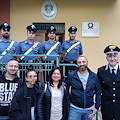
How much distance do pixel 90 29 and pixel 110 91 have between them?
4800mm

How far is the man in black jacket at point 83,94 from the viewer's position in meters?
3.03

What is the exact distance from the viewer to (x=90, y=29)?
7641 millimetres

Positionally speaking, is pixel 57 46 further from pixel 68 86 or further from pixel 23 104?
pixel 23 104

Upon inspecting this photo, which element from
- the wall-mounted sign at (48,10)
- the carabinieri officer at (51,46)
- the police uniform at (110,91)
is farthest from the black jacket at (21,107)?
the wall-mounted sign at (48,10)

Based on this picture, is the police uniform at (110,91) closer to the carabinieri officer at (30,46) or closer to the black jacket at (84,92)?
the black jacket at (84,92)

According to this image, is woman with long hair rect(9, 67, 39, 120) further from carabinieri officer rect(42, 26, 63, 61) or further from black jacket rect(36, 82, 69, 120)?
carabinieri officer rect(42, 26, 63, 61)

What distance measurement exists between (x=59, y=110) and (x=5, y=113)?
941 millimetres

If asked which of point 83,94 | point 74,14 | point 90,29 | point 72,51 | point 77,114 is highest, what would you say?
point 74,14

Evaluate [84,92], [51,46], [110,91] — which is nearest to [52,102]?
[84,92]

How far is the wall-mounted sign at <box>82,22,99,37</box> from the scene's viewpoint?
25.1 ft

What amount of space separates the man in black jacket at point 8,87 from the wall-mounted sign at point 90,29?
4959mm

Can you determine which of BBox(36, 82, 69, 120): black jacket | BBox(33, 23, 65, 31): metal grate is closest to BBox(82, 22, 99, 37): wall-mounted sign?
BBox(33, 23, 65, 31): metal grate

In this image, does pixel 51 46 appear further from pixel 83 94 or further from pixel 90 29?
pixel 90 29

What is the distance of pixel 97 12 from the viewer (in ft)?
25.1
